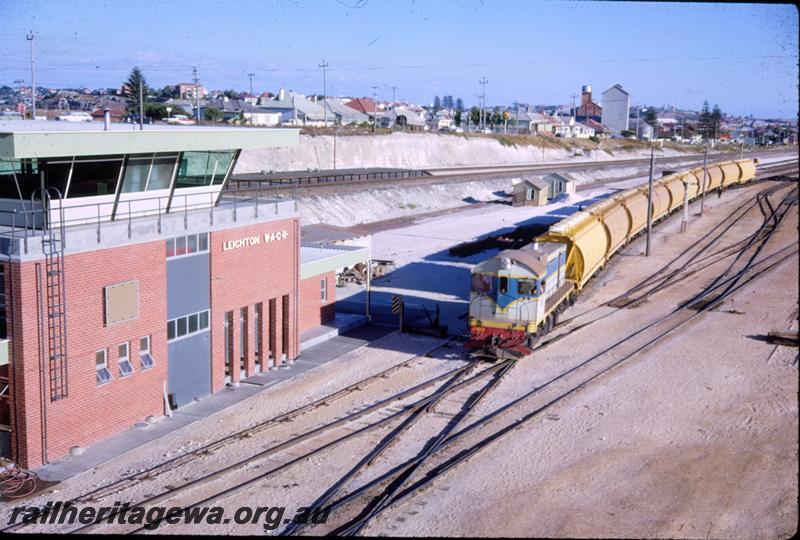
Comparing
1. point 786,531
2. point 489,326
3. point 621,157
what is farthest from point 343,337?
point 621,157

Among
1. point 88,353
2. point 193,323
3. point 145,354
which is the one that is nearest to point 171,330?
point 193,323

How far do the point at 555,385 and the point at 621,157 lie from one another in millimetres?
112854

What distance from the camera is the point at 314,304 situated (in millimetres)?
31078

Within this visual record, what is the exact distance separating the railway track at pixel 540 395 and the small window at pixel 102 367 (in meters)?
7.43

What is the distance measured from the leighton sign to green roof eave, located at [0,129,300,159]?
2.82 meters

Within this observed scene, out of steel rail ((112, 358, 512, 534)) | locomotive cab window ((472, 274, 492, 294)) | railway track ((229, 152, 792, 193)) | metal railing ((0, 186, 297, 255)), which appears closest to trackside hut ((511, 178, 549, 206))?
railway track ((229, 152, 792, 193))

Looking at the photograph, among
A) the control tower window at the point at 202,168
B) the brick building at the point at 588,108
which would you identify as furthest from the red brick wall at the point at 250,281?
the brick building at the point at 588,108

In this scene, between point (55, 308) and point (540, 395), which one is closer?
point (55, 308)

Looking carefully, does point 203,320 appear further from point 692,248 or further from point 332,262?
point 692,248

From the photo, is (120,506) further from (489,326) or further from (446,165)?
(446,165)

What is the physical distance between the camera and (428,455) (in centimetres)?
1830

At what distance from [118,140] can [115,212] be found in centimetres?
233

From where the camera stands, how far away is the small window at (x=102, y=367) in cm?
1970

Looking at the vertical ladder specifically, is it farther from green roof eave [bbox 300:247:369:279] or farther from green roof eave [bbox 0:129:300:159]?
green roof eave [bbox 300:247:369:279]
